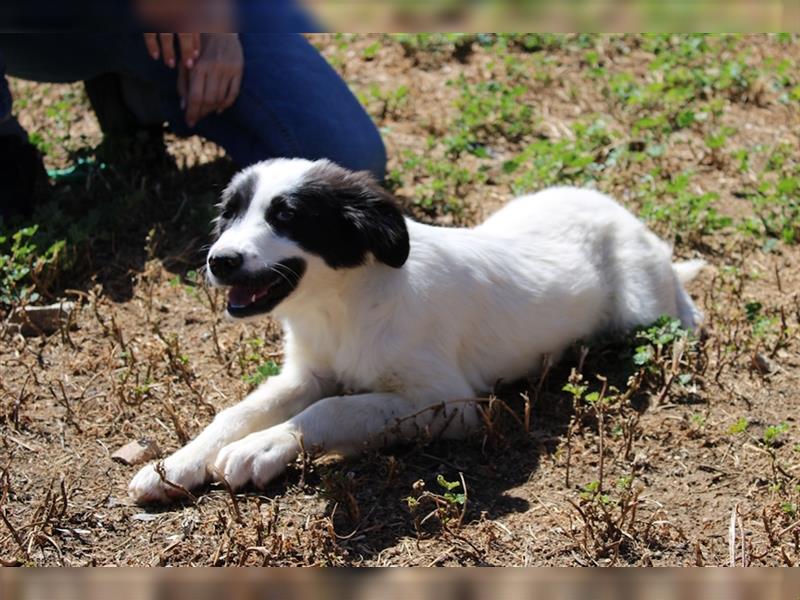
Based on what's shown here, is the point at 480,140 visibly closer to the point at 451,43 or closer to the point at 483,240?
the point at 451,43

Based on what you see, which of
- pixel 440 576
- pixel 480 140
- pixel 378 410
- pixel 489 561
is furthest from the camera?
pixel 480 140

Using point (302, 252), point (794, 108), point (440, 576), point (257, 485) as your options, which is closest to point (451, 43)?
point (794, 108)

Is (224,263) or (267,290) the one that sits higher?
(224,263)

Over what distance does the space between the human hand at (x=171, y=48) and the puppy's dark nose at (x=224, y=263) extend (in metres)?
2.06

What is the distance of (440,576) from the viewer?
70.4 inches

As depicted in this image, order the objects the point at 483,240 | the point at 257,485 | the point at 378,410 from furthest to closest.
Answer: the point at 483,240 → the point at 378,410 → the point at 257,485

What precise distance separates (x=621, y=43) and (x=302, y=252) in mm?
4717

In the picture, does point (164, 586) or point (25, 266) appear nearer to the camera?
point (164, 586)

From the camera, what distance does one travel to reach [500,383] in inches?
167

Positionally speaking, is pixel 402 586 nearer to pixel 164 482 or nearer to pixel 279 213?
pixel 164 482

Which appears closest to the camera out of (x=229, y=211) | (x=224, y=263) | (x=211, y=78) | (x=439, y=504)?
(x=439, y=504)

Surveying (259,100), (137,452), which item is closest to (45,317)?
(137,452)

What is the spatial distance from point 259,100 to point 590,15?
484 cm

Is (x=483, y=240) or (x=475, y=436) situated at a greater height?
(x=483, y=240)
